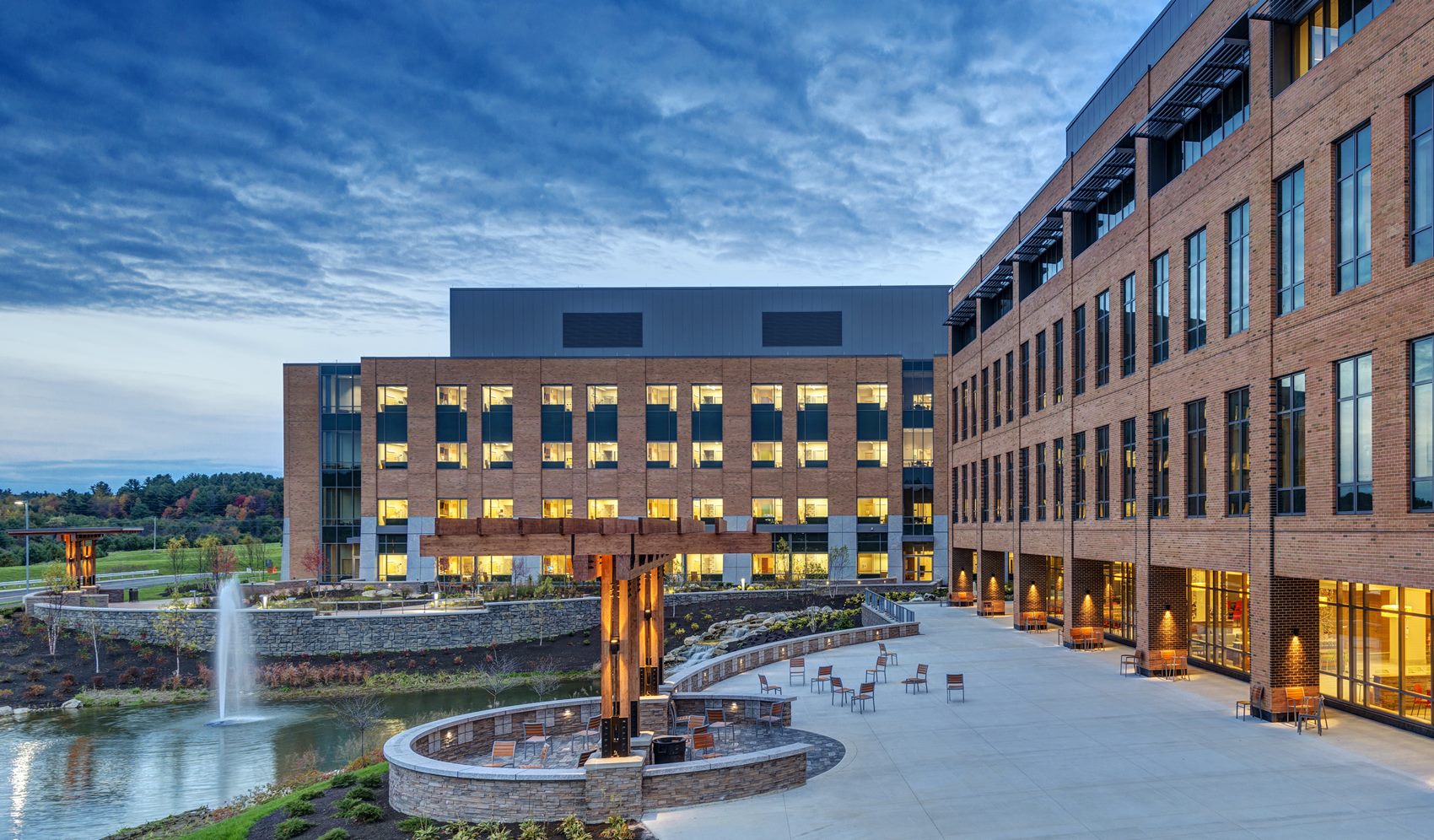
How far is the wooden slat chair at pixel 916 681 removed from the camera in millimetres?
24594

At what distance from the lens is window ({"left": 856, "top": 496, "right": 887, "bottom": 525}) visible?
2648 inches

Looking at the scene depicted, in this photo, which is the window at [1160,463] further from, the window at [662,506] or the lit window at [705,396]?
the window at [662,506]

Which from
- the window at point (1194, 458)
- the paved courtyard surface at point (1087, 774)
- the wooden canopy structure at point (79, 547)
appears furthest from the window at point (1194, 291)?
the wooden canopy structure at point (79, 547)

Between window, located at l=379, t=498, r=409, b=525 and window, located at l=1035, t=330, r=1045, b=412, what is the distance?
44509 mm

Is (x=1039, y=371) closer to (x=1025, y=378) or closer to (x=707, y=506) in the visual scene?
(x=1025, y=378)

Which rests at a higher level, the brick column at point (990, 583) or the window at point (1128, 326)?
the window at point (1128, 326)

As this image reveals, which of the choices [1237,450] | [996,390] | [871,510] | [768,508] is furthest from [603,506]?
[1237,450]

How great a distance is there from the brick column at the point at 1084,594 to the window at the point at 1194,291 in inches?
437

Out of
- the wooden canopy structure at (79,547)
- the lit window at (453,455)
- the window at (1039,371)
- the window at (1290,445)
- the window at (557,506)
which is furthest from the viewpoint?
the lit window at (453,455)

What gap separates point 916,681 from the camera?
2459 centimetres

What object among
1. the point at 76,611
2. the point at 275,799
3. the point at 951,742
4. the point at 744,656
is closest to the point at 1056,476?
the point at 744,656

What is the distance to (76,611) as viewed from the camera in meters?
45.8

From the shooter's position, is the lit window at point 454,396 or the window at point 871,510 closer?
the lit window at point 454,396

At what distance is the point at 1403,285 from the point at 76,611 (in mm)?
53475
